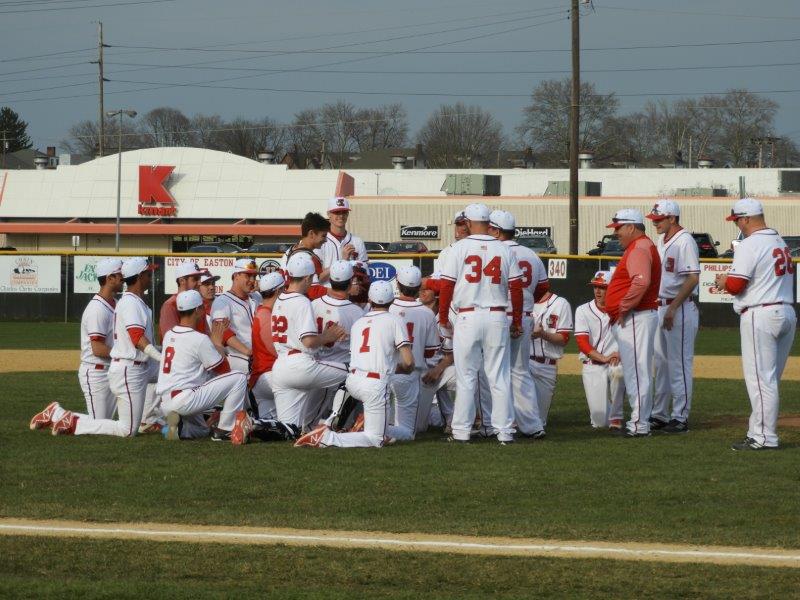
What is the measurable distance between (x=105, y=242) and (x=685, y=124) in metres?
48.7

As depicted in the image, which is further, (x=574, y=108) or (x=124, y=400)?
(x=574, y=108)

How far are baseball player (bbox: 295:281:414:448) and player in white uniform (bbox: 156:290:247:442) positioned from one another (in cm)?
86

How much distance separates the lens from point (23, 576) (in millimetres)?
5770

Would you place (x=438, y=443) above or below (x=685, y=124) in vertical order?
below

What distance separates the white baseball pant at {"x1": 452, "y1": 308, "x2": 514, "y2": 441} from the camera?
10.2 metres

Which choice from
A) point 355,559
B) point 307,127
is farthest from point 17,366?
point 307,127

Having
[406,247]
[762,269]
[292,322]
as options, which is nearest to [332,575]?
[292,322]

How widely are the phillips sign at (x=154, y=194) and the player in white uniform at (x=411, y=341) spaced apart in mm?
51304

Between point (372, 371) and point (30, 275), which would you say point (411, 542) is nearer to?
point (372, 371)

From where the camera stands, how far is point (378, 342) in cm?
1017

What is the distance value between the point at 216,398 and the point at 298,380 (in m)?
0.72

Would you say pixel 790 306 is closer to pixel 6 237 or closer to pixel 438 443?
pixel 438 443

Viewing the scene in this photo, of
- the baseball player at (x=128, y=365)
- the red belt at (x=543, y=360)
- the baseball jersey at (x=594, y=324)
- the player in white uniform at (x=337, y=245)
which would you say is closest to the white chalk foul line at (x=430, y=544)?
the baseball player at (x=128, y=365)

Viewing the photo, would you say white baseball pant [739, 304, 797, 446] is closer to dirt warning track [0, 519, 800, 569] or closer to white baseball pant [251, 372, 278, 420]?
dirt warning track [0, 519, 800, 569]
